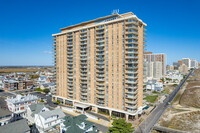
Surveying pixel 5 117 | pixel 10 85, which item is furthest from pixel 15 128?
pixel 10 85

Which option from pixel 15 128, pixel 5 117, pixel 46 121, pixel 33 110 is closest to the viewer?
pixel 15 128

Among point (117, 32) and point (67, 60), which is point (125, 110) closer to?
point (117, 32)

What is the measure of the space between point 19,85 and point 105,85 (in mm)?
110635

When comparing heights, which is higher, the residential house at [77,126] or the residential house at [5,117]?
the residential house at [77,126]

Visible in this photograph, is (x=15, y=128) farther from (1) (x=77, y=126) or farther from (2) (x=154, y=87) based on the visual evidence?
(2) (x=154, y=87)

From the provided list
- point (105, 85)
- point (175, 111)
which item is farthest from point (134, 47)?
point (175, 111)

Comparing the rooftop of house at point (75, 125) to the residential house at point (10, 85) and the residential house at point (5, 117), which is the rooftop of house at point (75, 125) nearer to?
the residential house at point (5, 117)

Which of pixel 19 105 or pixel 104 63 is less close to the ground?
pixel 104 63

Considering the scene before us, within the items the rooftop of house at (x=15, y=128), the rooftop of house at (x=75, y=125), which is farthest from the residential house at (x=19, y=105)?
the rooftop of house at (x=75, y=125)

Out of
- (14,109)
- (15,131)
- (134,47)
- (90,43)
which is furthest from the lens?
(90,43)

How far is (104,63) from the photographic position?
6178cm

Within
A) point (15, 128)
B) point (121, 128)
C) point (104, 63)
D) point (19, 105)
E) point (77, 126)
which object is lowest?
point (19, 105)

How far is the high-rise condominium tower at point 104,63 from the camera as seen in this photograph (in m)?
55.2

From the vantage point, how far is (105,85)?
6172 centimetres
